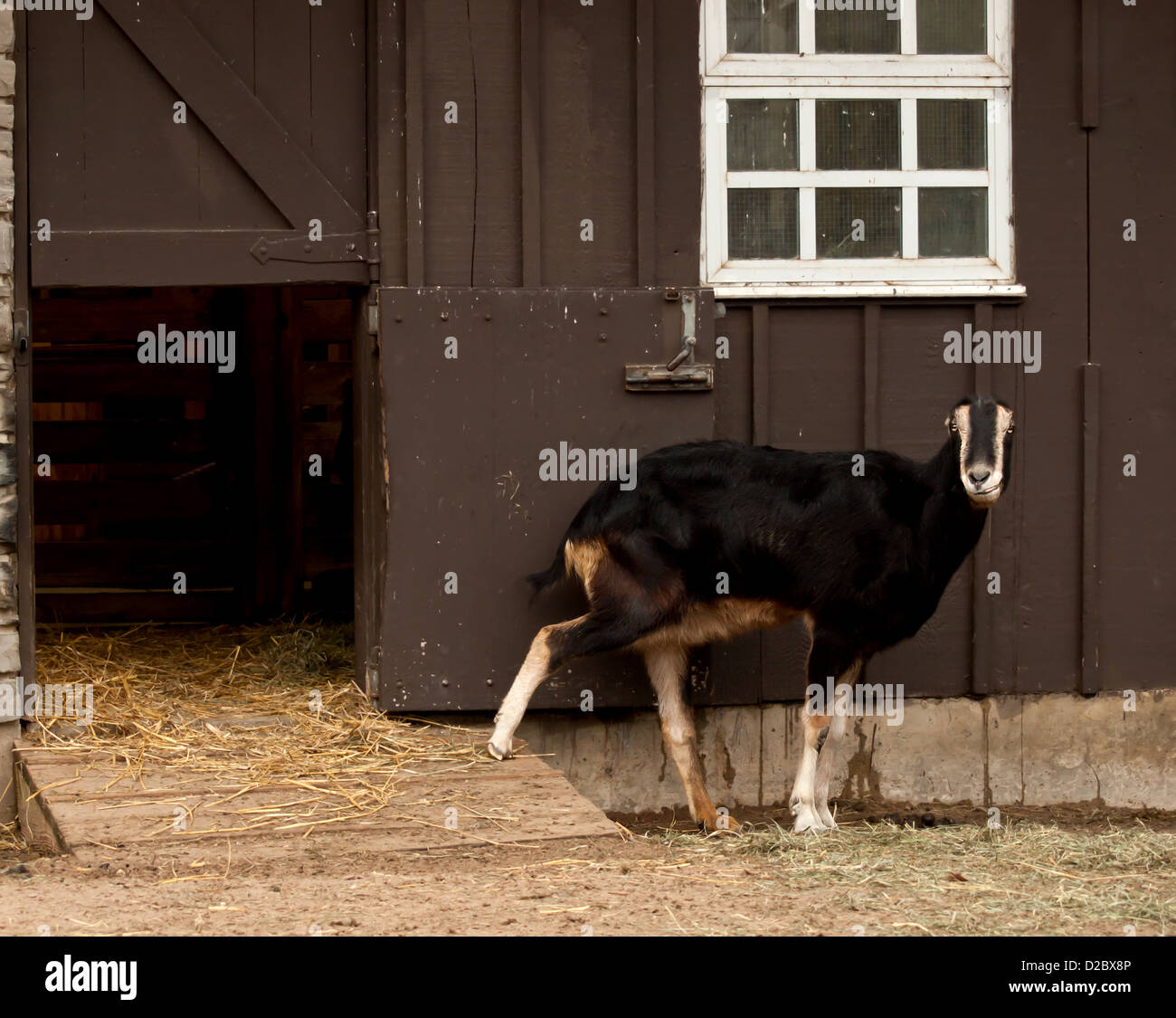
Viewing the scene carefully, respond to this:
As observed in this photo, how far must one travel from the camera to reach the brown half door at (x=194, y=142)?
6.94 meters

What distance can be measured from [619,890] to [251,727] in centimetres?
257

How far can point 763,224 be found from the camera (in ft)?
24.4

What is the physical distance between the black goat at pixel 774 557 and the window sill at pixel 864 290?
876 millimetres

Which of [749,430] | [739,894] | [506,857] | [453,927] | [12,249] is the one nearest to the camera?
[453,927]

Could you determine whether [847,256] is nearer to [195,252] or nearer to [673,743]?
[673,743]

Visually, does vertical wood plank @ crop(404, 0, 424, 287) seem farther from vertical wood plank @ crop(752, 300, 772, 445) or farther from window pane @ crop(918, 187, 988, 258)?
window pane @ crop(918, 187, 988, 258)

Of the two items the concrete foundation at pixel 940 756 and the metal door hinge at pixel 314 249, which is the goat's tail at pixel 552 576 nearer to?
the concrete foundation at pixel 940 756

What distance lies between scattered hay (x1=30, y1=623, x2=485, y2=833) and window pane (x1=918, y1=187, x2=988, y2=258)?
10.2ft

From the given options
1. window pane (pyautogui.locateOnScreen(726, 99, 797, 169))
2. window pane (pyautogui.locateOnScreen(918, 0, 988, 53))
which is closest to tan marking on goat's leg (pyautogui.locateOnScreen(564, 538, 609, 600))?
window pane (pyautogui.locateOnScreen(726, 99, 797, 169))

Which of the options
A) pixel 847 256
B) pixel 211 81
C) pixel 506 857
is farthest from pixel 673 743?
pixel 211 81

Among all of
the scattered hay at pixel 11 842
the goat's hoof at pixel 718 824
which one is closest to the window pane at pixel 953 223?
the goat's hoof at pixel 718 824

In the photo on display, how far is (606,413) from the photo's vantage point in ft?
23.4

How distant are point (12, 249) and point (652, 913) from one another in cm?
406

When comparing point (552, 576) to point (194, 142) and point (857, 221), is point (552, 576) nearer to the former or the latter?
point (857, 221)
